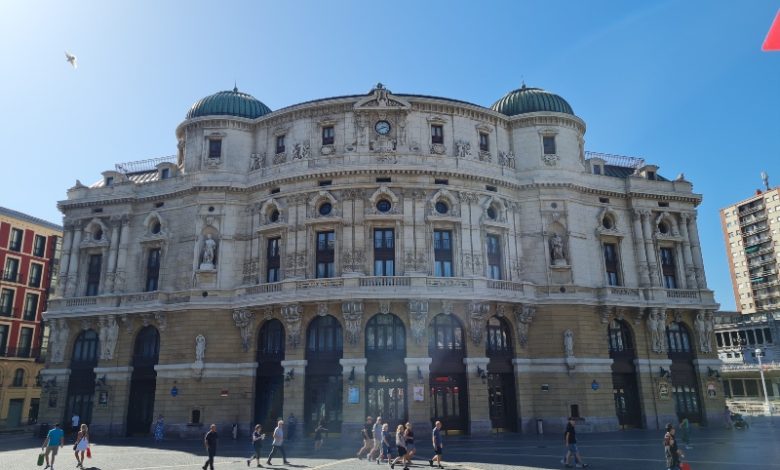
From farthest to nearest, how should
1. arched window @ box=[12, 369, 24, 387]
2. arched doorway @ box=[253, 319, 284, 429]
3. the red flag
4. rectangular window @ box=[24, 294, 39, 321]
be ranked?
rectangular window @ box=[24, 294, 39, 321] → arched window @ box=[12, 369, 24, 387] → arched doorway @ box=[253, 319, 284, 429] → the red flag

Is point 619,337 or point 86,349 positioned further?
point 86,349

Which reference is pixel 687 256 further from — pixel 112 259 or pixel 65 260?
pixel 65 260

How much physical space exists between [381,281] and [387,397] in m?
7.98

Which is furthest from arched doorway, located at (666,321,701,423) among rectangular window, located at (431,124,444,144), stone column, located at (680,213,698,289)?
rectangular window, located at (431,124,444,144)

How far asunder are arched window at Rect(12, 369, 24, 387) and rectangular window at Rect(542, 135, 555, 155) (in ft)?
194

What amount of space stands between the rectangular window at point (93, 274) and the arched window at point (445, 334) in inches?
1150

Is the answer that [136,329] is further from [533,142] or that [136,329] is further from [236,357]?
[533,142]

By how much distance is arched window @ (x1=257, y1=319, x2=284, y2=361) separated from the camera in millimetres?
40312

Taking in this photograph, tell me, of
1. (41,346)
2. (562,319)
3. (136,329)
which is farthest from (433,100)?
(41,346)

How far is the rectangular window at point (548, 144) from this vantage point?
152ft

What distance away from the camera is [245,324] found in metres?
40.7

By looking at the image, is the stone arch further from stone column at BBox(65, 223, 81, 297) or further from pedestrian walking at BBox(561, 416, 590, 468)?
pedestrian walking at BBox(561, 416, 590, 468)

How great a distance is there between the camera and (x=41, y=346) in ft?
204

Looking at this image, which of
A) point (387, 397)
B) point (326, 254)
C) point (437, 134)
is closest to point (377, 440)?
point (387, 397)
